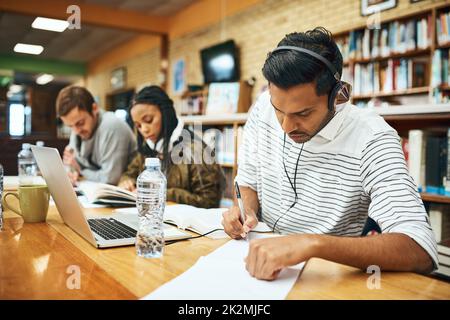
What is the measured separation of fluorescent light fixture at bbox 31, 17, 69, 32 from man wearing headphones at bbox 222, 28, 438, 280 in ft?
18.2

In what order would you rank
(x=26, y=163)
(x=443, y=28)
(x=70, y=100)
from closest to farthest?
(x=26, y=163), (x=70, y=100), (x=443, y=28)

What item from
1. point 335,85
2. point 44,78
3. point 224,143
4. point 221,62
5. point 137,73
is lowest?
point 224,143

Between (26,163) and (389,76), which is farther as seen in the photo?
(389,76)

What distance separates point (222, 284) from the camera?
0.71 meters

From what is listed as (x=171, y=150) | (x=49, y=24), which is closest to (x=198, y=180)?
(x=171, y=150)

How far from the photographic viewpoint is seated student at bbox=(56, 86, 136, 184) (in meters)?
2.48

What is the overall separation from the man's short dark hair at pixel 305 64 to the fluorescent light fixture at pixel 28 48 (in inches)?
344

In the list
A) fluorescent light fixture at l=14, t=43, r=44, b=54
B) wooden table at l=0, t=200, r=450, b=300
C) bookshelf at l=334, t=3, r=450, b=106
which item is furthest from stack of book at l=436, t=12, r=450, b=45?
fluorescent light fixture at l=14, t=43, r=44, b=54

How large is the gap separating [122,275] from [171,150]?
143 cm

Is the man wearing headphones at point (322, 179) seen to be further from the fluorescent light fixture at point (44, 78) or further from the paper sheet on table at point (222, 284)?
the fluorescent light fixture at point (44, 78)

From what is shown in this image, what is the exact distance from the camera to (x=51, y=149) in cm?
98

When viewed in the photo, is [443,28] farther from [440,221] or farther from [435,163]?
[440,221]

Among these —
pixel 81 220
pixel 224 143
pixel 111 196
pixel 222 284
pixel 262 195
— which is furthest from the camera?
pixel 224 143

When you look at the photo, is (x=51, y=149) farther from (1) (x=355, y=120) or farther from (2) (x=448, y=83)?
(2) (x=448, y=83)
